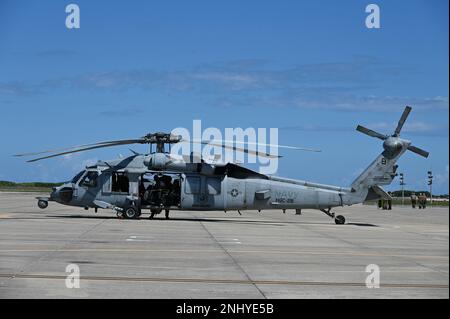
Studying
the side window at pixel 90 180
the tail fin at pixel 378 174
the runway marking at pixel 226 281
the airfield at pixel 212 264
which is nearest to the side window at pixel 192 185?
the side window at pixel 90 180

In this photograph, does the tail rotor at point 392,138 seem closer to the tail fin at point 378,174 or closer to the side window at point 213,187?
the tail fin at point 378,174

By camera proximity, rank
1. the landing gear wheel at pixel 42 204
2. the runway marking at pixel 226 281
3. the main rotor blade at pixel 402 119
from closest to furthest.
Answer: the runway marking at pixel 226 281 < the main rotor blade at pixel 402 119 < the landing gear wheel at pixel 42 204

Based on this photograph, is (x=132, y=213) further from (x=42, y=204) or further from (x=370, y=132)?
(x=370, y=132)

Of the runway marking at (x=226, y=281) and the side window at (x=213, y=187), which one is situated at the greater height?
the side window at (x=213, y=187)

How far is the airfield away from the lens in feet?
33.2

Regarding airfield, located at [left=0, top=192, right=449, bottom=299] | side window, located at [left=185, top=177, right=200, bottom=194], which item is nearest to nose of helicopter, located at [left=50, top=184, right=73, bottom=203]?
side window, located at [left=185, top=177, right=200, bottom=194]

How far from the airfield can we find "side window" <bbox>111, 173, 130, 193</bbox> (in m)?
7.28

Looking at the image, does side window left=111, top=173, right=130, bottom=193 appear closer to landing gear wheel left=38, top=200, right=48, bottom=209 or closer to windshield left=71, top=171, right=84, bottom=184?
windshield left=71, top=171, right=84, bottom=184

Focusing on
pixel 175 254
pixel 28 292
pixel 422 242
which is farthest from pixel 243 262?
pixel 422 242

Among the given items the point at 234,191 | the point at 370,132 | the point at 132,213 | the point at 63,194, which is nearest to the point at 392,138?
the point at 370,132

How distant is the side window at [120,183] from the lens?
29203mm

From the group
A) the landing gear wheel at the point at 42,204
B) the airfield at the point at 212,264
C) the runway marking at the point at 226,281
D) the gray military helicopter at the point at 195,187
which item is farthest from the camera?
the landing gear wheel at the point at 42,204

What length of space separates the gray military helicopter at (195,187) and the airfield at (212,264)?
21.4ft

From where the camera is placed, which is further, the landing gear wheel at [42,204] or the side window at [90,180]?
the landing gear wheel at [42,204]
